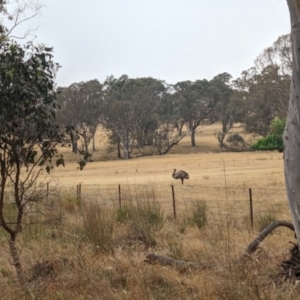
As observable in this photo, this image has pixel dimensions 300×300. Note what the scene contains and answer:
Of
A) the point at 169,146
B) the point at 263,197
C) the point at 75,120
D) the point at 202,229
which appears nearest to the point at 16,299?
the point at 202,229

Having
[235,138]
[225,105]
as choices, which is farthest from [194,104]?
[235,138]

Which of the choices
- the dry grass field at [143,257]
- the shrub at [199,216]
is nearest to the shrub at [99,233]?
the dry grass field at [143,257]

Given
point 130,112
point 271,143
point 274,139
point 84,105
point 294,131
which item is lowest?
point 271,143

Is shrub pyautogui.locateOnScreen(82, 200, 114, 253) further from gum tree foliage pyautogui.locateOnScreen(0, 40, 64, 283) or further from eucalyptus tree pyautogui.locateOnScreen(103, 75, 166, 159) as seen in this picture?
eucalyptus tree pyautogui.locateOnScreen(103, 75, 166, 159)

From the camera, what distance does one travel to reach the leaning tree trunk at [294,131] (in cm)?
314

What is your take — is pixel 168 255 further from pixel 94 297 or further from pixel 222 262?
pixel 94 297

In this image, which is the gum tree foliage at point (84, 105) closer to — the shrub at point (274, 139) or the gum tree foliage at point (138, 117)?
the gum tree foliage at point (138, 117)

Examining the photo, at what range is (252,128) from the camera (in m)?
64.6

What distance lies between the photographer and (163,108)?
2852 inches

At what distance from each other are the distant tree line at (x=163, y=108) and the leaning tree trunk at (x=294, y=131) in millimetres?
51691

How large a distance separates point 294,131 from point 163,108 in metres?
69.5

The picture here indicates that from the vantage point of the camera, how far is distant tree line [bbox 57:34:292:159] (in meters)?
61.0

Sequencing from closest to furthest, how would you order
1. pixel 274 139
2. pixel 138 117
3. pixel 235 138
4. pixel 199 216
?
pixel 199 216 < pixel 274 139 < pixel 138 117 < pixel 235 138

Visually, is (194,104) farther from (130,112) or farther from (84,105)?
(84,105)
